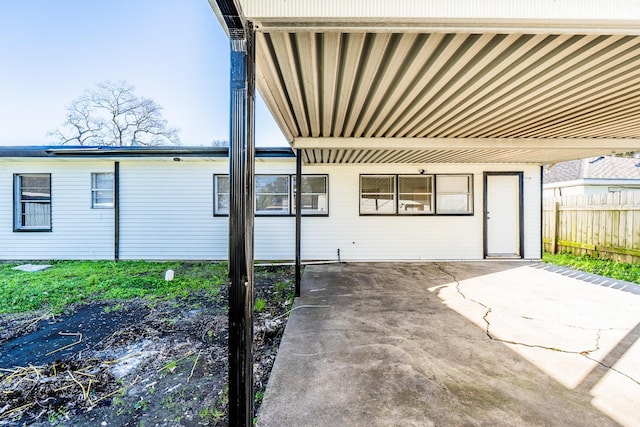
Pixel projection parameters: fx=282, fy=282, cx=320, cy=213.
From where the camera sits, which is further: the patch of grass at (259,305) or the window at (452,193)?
the window at (452,193)

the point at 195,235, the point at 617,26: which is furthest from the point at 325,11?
the point at 195,235

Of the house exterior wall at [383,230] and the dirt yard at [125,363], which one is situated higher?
the house exterior wall at [383,230]

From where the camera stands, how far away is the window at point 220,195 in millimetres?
7146

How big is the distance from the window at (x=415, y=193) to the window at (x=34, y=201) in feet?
29.3

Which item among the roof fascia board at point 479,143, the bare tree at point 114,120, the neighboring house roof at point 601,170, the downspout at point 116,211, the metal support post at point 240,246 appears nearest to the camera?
the metal support post at point 240,246

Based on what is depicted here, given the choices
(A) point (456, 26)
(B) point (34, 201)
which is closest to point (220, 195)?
(B) point (34, 201)

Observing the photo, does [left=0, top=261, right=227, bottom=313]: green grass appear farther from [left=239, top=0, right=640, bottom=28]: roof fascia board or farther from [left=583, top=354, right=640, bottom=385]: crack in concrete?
[left=583, top=354, right=640, bottom=385]: crack in concrete

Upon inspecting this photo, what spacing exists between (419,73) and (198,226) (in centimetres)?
632

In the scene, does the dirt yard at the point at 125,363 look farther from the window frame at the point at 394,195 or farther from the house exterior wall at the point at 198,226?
the window frame at the point at 394,195

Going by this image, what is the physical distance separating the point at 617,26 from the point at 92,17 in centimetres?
960

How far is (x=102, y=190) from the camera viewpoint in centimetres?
715

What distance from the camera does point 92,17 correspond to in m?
6.80

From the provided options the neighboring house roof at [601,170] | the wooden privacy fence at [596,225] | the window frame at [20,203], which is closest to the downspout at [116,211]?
the window frame at [20,203]

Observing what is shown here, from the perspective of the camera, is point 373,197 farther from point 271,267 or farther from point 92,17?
point 92,17
